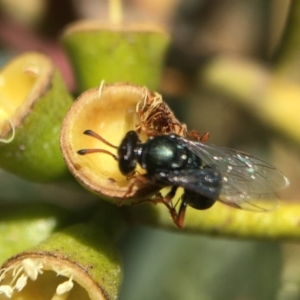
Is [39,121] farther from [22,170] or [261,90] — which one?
[261,90]

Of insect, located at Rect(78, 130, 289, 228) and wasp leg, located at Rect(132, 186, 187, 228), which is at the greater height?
insect, located at Rect(78, 130, 289, 228)

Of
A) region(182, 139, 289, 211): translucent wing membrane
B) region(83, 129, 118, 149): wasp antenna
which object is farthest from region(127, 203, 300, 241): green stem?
region(83, 129, 118, 149): wasp antenna

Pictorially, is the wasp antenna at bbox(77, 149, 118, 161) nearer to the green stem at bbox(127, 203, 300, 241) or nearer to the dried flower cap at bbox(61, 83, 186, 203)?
the dried flower cap at bbox(61, 83, 186, 203)

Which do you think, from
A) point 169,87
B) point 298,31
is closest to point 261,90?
point 298,31

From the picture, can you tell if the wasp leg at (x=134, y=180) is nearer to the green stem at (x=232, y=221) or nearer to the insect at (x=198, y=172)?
the insect at (x=198, y=172)

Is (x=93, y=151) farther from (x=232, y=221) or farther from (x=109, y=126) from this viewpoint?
(x=232, y=221)

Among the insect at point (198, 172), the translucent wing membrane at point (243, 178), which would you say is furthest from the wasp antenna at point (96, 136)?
the translucent wing membrane at point (243, 178)

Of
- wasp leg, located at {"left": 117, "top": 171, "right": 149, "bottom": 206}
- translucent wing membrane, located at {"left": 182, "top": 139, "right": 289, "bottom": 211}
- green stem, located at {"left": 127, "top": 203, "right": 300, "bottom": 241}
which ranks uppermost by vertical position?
wasp leg, located at {"left": 117, "top": 171, "right": 149, "bottom": 206}
